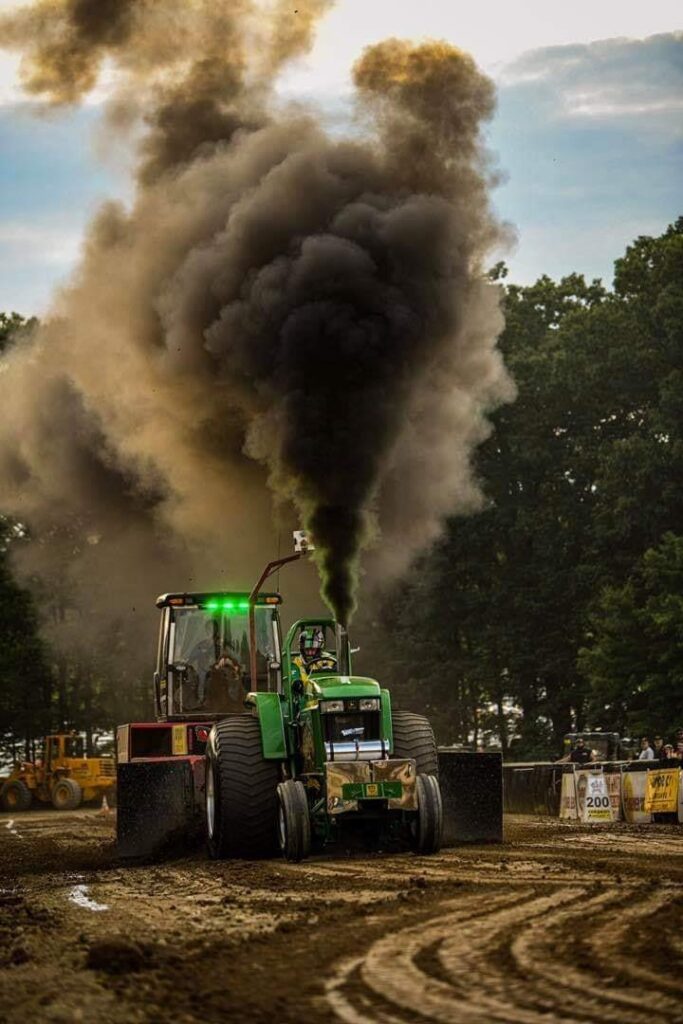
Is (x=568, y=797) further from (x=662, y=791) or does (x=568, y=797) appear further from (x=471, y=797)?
(x=471, y=797)

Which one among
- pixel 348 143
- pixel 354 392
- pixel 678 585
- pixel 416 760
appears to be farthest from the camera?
pixel 678 585

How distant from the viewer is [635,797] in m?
26.7

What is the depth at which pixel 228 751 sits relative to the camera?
16.0 metres

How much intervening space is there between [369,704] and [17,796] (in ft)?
116

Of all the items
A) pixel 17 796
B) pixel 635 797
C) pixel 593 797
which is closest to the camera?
pixel 635 797

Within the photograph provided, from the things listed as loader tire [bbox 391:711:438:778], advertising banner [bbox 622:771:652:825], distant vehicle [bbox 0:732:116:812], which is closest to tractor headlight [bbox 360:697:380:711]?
loader tire [bbox 391:711:438:778]

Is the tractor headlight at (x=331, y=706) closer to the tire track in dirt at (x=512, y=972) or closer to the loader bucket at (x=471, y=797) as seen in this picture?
the loader bucket at (x=471, y=797)

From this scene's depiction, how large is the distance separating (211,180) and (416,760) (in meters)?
13.4

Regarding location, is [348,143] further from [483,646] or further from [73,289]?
[483,646]

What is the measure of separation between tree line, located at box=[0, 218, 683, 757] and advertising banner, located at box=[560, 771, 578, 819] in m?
11.9

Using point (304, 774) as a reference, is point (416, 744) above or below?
above

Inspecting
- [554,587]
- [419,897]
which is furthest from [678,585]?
[419,897]

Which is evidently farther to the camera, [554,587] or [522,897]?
[554,587]

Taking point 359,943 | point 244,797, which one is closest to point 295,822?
point 244,797
